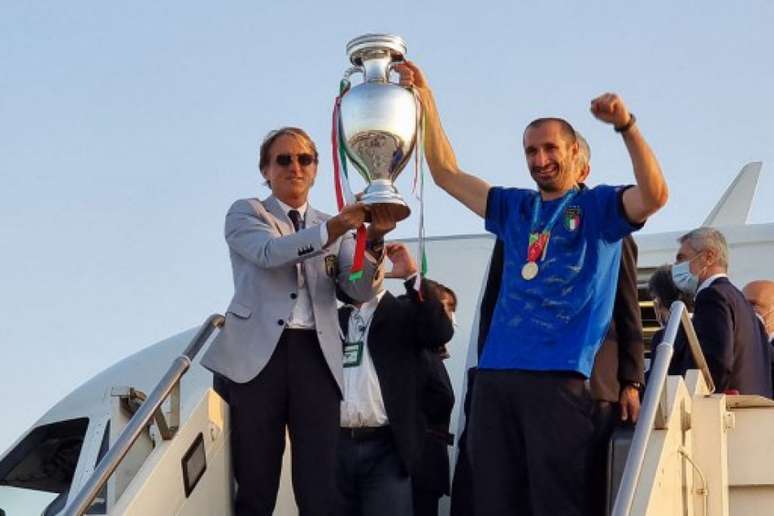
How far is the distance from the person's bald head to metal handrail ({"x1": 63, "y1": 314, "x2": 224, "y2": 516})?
3.45 metres

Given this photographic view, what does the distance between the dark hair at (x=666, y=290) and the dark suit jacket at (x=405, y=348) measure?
143cm

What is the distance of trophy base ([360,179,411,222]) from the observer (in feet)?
18.8

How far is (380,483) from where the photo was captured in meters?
Answer: 7.02

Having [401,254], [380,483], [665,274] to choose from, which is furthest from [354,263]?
[665,274]

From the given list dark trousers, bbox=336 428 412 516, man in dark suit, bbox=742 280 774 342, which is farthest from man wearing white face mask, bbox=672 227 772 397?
dark trousers, bbox=336 428 412 516

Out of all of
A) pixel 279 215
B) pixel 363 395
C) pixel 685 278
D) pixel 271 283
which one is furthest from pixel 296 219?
pixel 685 278

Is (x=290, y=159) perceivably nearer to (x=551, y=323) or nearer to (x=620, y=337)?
(x=551, y=323)

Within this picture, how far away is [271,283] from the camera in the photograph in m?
6.27

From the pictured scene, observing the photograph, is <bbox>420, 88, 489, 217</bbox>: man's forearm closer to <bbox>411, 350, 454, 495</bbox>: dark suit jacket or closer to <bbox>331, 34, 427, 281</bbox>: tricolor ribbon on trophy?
<bbox>331, 34, 427, 281</bbox>: tricolor ribbon on trophy

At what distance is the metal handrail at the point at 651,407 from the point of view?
4.73m

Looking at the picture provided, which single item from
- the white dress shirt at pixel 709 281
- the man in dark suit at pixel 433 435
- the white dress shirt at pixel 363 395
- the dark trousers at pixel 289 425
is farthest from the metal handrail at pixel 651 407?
the white dress shirt at pixel 363 395

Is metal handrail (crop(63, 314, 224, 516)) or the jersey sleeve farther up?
the jersey sleeve

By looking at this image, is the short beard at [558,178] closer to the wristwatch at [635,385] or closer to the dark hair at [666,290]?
the wristwatch at [635,385]

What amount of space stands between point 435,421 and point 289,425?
1.63 m
